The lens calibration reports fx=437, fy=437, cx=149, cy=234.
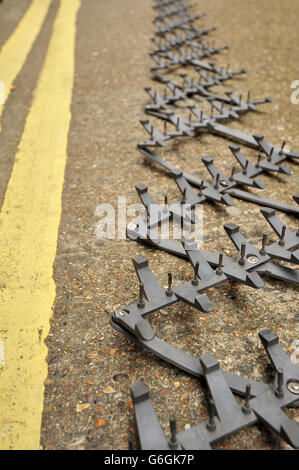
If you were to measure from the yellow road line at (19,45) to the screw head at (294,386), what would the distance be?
374cm

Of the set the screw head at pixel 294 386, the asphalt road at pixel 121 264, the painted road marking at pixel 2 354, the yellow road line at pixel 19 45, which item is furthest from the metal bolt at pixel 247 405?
the yellow road line at pixel 19 45

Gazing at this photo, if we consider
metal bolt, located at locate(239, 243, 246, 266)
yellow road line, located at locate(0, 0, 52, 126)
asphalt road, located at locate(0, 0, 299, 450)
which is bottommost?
asphalt road, located at locate(0, 0, 299, 450)

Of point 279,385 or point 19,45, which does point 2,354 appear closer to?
point 279,385

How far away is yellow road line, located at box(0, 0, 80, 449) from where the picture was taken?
1882 millimetres

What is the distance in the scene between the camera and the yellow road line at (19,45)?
500cm

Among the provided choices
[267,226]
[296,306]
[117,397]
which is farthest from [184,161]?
[117,397]

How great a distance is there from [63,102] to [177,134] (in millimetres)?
1539

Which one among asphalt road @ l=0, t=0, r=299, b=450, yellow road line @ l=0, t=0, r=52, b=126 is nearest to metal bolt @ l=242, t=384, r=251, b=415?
asphalt road @ l=0, t=0, r=299, b=450

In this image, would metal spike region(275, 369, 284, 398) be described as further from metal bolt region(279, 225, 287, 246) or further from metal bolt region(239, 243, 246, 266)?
metal bolt region(279, 225, 287, 246)

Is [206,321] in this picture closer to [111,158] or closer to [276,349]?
[276,349]

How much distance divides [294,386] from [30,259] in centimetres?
164

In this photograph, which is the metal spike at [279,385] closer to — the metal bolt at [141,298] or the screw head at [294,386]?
the screw head at [294,386]

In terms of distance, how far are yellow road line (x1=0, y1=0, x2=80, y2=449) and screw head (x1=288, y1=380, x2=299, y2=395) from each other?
1.05 m

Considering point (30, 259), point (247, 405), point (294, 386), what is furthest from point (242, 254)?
point (30, 259)
